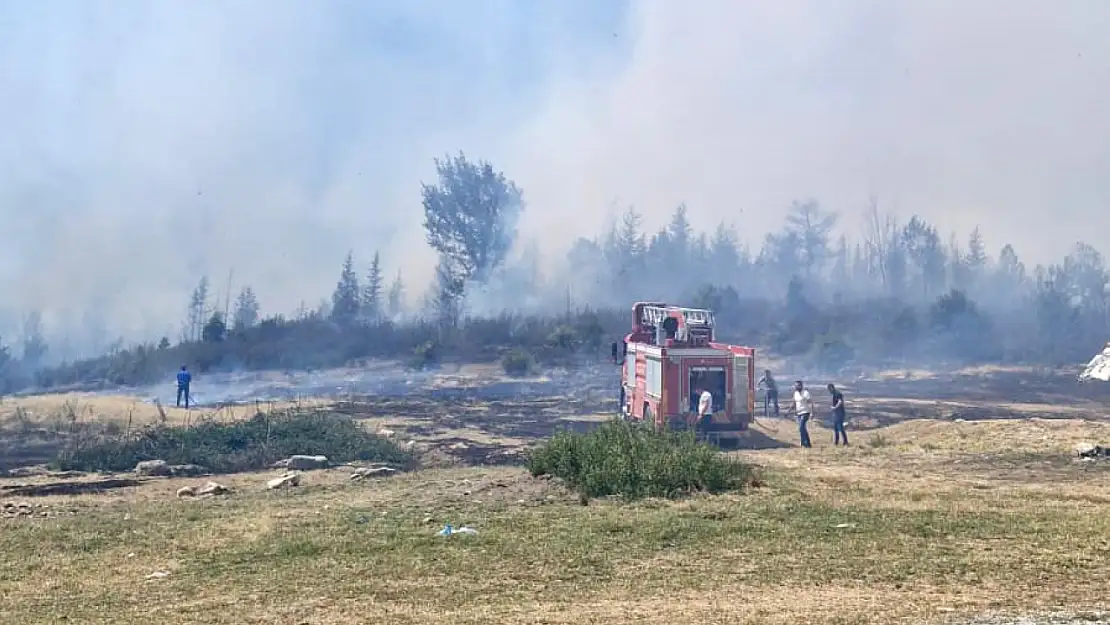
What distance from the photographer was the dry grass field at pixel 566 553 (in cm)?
731

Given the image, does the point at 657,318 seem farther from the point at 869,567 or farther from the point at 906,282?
the point at 906,282

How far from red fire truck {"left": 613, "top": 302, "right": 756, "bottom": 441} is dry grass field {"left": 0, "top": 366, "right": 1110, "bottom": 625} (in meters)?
6.94

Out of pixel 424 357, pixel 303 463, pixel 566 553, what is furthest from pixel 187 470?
pixel 424 357

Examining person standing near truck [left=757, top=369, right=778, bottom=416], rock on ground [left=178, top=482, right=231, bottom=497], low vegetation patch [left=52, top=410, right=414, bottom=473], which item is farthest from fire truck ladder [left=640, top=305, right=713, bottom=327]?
rock on ground [left=178, top=482, right=231, bottom=497]

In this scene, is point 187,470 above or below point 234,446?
below

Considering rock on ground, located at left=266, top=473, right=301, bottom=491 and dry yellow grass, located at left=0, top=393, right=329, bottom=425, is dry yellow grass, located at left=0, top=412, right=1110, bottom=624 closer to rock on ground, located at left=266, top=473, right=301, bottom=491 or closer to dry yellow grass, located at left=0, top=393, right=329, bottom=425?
rock on ground, located at left=266, top=473, right=301, bottom=491

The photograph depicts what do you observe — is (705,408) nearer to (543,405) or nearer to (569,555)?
(569,555)

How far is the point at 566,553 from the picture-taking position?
30.1 feet

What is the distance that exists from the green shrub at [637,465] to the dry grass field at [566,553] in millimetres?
393

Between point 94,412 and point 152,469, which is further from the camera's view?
point 94,412

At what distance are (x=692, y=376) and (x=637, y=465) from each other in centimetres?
927

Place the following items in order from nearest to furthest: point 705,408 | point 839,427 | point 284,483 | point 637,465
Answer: point 637,465 < point 284,483 < point 705,408 < point 839,427

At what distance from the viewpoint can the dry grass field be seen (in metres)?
7.31

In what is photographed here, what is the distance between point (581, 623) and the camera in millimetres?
6727
